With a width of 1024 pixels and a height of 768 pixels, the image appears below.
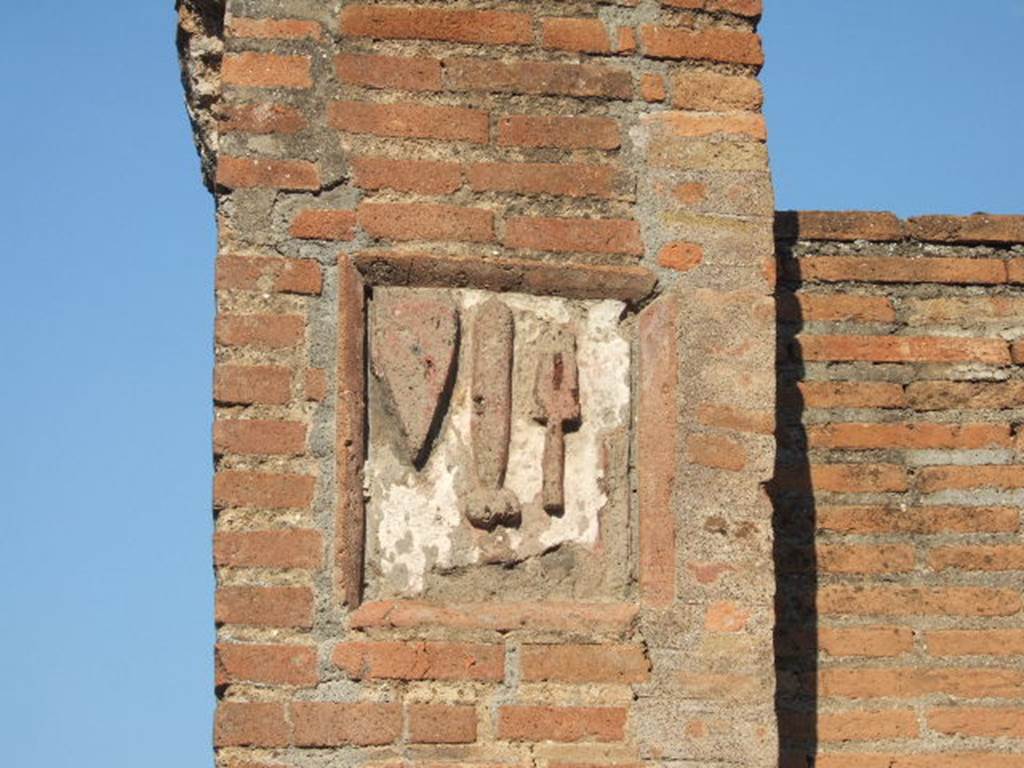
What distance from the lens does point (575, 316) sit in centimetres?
408

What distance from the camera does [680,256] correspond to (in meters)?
4.12

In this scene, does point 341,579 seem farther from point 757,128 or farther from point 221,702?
point 757,128

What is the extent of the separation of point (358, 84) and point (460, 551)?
1.02 metres

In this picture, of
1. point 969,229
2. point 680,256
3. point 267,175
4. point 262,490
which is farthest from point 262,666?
point 969,229

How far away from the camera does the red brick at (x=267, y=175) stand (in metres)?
4.03

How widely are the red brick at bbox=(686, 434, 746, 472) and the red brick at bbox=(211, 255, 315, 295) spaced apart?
845 mm

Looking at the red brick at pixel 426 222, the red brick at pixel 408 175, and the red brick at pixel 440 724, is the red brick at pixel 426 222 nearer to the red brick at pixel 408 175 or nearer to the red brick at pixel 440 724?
the red brick at pixel 408 175

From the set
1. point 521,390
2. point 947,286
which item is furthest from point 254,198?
point 947,286

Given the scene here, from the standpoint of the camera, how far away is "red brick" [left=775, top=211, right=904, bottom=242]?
16.2 feet

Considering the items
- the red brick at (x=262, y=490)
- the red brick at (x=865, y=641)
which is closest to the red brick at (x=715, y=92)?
the red brick at (x=262, y=490)

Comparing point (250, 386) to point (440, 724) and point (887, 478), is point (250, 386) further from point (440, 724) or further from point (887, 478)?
point (887, 478)

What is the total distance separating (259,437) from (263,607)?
0.35m

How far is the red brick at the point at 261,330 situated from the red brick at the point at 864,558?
1478 mm

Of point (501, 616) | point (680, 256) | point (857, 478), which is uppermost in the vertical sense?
point (680, 256)
